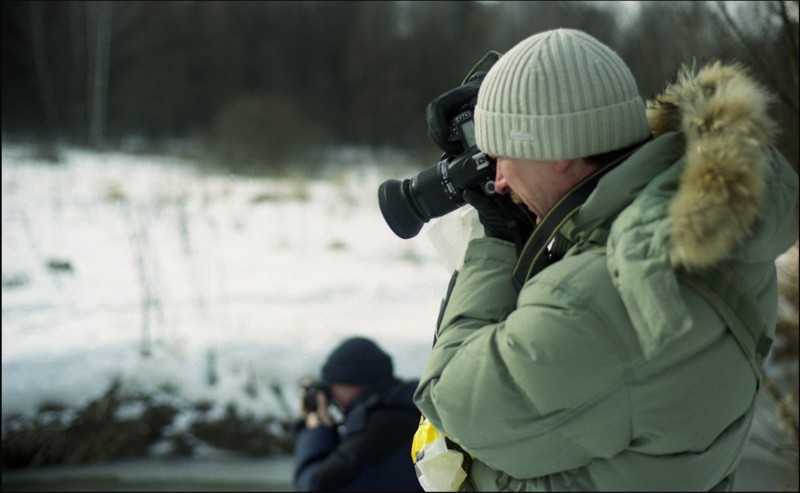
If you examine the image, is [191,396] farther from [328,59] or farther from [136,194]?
[328,59]

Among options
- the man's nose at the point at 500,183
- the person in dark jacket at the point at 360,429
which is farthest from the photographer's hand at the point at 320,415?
the man's nose at the point at 500,183

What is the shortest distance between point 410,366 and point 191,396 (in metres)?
1.35

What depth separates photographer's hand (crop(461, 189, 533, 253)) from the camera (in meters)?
1.30

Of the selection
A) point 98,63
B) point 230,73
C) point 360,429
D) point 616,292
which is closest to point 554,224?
point 616,292

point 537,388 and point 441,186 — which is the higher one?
point 441,186

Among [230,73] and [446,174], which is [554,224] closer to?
[446,174]

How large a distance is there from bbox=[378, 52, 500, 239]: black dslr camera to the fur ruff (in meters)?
0.39

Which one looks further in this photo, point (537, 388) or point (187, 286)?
point (187, 286)

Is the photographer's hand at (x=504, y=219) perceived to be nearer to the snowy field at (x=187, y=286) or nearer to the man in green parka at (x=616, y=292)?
the man in green parka at (x=616, y=292)

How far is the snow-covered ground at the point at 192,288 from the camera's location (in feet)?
15.2

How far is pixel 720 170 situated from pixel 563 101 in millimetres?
253

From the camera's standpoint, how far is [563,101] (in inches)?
44.1

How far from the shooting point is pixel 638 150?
1.09 metres

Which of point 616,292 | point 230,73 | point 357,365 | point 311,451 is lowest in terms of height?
point 311,451
